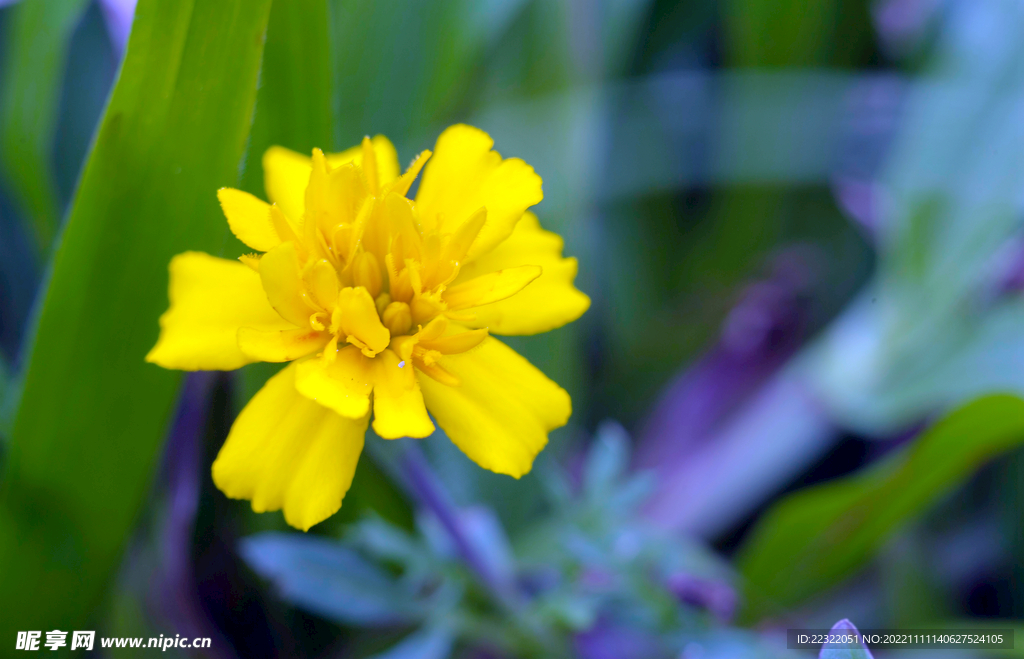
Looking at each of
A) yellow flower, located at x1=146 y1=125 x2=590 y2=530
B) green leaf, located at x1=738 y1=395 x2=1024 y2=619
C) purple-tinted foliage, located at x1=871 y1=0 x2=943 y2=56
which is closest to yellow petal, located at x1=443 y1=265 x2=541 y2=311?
yellow flower, located at x1=146 y1=125 x2=590 y2=530

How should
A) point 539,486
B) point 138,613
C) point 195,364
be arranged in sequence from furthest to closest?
point 539,486, point 138,613, point 195,364

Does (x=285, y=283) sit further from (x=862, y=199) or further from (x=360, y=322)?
(x=862, y=199)

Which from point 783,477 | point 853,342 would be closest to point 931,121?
point 853,342

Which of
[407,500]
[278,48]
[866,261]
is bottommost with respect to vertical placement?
[407,500]

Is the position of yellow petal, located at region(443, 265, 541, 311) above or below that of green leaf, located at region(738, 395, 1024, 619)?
above

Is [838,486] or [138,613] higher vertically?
[838,486]

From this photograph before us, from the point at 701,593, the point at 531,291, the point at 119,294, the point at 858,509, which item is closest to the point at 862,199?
the point at 858,509

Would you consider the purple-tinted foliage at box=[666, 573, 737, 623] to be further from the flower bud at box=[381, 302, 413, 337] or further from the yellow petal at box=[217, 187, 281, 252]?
the yellow petal at box=[217, 187, 281, 252]

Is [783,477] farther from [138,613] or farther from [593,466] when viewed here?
[138,613]
